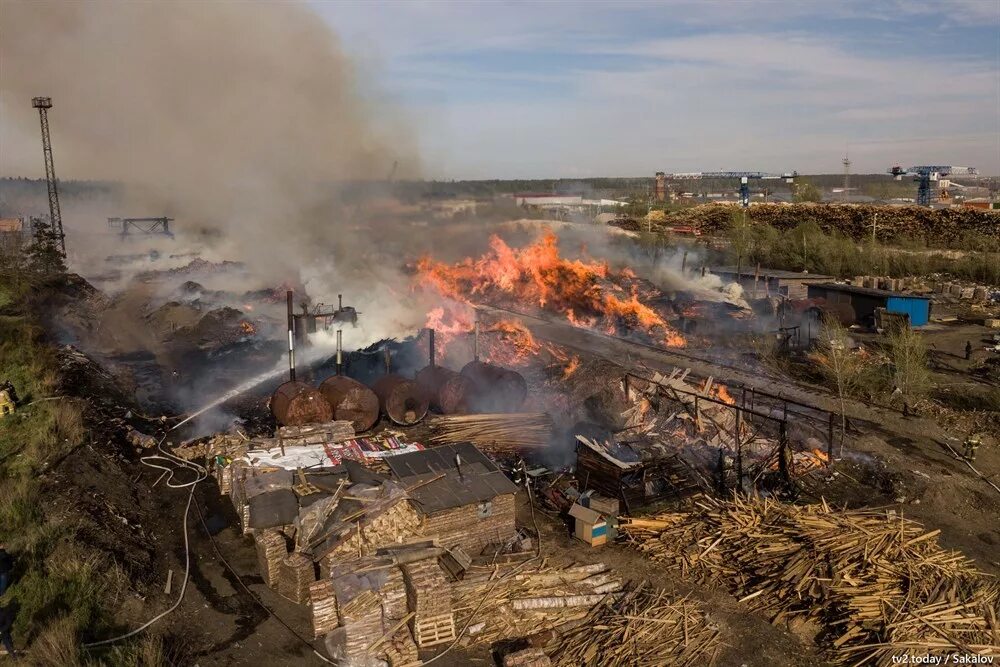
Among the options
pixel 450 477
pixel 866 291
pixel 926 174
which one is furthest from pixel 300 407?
pixel 926 174

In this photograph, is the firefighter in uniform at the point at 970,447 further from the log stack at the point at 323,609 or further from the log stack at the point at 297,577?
the log stack at the point at 297,577

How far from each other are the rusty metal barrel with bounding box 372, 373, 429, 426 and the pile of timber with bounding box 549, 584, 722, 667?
30.7 feet

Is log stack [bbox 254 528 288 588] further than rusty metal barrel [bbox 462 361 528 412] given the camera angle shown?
No

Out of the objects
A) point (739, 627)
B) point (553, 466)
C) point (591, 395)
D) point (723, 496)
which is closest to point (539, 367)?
point (591, 395)

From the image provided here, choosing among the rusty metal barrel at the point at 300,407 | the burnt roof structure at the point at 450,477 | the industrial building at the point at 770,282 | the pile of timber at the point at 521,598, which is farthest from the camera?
the industrial building at the point at 770,282

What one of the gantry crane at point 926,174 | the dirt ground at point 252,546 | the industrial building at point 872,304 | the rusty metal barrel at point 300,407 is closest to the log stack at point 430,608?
the dirt ground at point 252,546

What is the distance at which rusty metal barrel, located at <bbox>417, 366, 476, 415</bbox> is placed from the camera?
1892 cm

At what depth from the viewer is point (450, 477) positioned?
12.3m

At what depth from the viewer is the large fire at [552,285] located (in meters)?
28.9

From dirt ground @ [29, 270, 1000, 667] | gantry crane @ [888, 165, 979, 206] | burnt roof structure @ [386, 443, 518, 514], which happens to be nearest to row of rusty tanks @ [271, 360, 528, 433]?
dirt ground @ [29, 270, 1000, 667]

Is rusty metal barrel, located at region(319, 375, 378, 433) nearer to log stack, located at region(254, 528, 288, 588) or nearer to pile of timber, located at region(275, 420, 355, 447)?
pile of timber, located at region(275, 420, 355, 447)

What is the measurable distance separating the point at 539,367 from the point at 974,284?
30.7m

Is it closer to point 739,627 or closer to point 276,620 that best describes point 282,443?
point 276,620

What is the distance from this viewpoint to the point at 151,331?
31156mm
